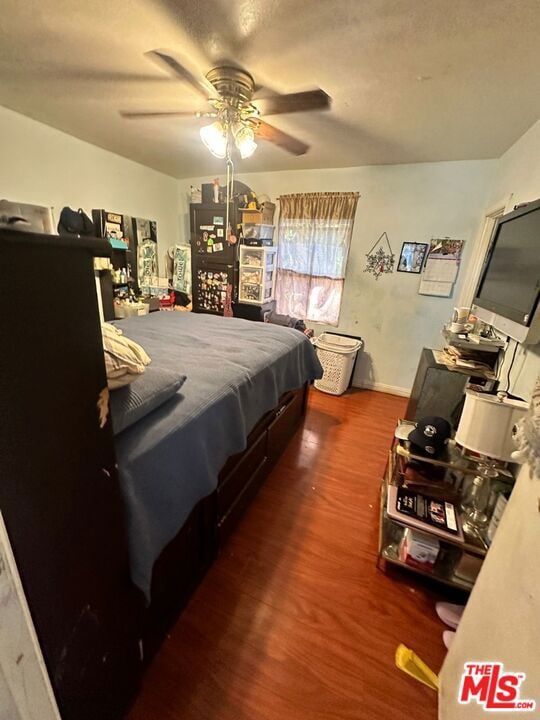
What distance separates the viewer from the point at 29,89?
72.6 inches

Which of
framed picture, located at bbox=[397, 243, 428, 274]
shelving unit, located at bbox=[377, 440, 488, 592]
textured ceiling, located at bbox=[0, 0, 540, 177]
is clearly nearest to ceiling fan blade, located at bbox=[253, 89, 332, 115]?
textured ceiling, located at bbox=[0, 0, 540, 177]

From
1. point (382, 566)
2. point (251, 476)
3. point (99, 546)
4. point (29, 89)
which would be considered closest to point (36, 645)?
point (99, 546)

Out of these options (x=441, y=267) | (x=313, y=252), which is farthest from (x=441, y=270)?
(x=313, y=252)

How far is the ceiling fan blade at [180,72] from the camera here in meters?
1.37

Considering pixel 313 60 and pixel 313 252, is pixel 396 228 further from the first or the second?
pixel 313 60

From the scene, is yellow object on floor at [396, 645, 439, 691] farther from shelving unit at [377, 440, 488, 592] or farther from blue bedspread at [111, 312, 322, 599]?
blue bedspread at [111, 312, 322, 599]

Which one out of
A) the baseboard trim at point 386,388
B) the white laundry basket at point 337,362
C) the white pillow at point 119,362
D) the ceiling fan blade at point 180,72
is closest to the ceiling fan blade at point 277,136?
the ceiling fan blade at point 180,72

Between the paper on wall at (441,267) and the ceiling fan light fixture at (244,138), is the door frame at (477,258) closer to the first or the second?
the paper on wall at (441,267)

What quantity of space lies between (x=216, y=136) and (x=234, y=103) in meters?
0.19

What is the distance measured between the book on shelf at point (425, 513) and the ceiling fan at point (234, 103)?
1914 mm

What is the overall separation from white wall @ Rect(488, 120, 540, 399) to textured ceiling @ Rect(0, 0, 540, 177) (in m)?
0.11

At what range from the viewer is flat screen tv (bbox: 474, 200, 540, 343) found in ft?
3.84

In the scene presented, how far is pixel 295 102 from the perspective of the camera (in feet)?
4.91

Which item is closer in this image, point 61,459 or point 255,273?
point 61,459
